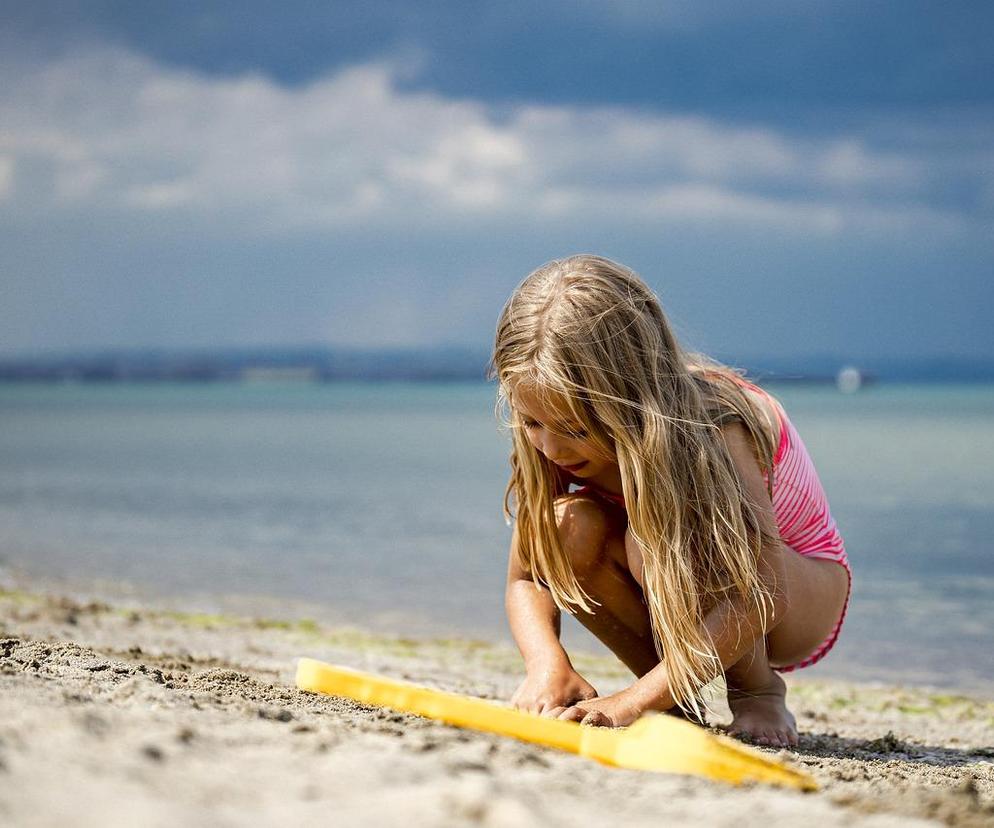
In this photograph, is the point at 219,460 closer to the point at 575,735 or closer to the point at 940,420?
the point at 575,735

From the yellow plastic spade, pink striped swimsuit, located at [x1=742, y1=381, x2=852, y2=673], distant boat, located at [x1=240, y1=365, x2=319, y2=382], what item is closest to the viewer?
the yellow plastic spade

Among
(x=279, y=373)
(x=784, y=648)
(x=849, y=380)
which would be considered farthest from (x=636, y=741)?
(x=279, y=373)

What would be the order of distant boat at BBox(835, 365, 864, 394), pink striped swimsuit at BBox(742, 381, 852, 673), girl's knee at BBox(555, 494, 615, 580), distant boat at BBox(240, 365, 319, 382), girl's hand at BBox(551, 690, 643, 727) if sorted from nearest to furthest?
girl's hand at BBox(551, 690, 643, 727), girl's knee at BBox(555, 494, 615, 580), pink striped swimsuit at BBox(742, 381, 852, 673), distant boat at BBox(835, 365, 864, 394), distant boat at BBox(240, 365, 319, 382)

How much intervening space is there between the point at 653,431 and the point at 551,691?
2.34ft

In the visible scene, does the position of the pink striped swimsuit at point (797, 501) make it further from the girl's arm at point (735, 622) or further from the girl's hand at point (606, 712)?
the girl's hand at point (606, 712)

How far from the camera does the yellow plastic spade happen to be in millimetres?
2012

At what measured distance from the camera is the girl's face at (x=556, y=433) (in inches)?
107

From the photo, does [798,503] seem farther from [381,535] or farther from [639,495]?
[381,535]

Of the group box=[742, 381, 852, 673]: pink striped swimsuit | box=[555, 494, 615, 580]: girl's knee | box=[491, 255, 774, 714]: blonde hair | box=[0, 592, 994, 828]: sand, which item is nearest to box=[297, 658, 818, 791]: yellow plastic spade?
box=[0, 592, 994, 828]: sand

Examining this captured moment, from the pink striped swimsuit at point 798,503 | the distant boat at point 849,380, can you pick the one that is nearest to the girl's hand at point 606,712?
the pink striped swimsuit at point 798,503

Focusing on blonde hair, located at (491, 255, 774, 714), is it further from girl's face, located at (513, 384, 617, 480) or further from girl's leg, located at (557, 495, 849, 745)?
girl's leg, located at (557, 495, 849, 745)

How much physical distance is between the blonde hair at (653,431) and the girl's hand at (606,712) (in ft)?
0.38

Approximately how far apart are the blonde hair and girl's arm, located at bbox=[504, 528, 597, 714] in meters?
0.26

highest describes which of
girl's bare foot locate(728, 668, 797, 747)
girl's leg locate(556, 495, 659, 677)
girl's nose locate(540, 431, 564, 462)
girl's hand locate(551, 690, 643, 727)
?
girl's nose locate(540, 431, 564, 462)
